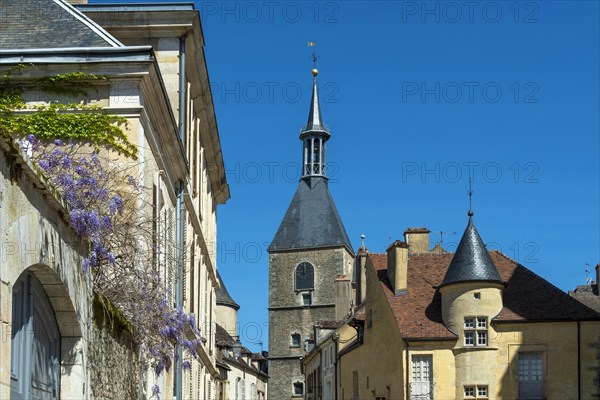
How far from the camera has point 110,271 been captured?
1089 cm

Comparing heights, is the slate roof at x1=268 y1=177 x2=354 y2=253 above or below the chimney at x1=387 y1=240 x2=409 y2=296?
above

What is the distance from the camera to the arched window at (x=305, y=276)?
84500 mm

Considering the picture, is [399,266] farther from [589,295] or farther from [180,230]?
[180,230]

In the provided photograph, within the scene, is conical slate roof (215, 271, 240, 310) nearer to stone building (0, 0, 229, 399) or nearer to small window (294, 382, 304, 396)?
small window (294, 382, 304, 396)

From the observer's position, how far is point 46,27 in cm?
1438

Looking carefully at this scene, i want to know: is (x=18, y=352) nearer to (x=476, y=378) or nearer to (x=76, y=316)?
(x=76, y=316)

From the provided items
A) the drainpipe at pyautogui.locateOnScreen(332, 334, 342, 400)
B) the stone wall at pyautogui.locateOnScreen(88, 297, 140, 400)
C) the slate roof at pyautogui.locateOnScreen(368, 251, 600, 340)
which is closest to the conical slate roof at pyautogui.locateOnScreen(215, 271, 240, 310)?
the drainpipe at pyautogui.locateOnScreen(332, 334, 342, 400)

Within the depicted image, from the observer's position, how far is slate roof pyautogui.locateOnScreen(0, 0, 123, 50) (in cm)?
1403

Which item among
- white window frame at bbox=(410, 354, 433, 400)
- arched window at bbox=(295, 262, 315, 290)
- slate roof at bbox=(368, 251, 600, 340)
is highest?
arched window at bbox=(295, 262, 315, 290)

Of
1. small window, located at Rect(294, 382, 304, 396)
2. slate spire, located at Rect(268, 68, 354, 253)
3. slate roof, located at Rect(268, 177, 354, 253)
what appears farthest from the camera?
slate spire, located at Rect(268, 68, 354, 253)

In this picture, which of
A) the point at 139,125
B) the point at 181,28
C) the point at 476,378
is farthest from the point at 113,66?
the point at 476,378

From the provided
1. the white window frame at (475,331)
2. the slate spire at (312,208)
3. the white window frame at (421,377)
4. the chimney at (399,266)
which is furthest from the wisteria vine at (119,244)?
the slate spire at (312,208)

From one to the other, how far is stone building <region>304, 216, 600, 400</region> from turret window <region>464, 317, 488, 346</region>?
3cm

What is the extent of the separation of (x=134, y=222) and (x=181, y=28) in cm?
645
